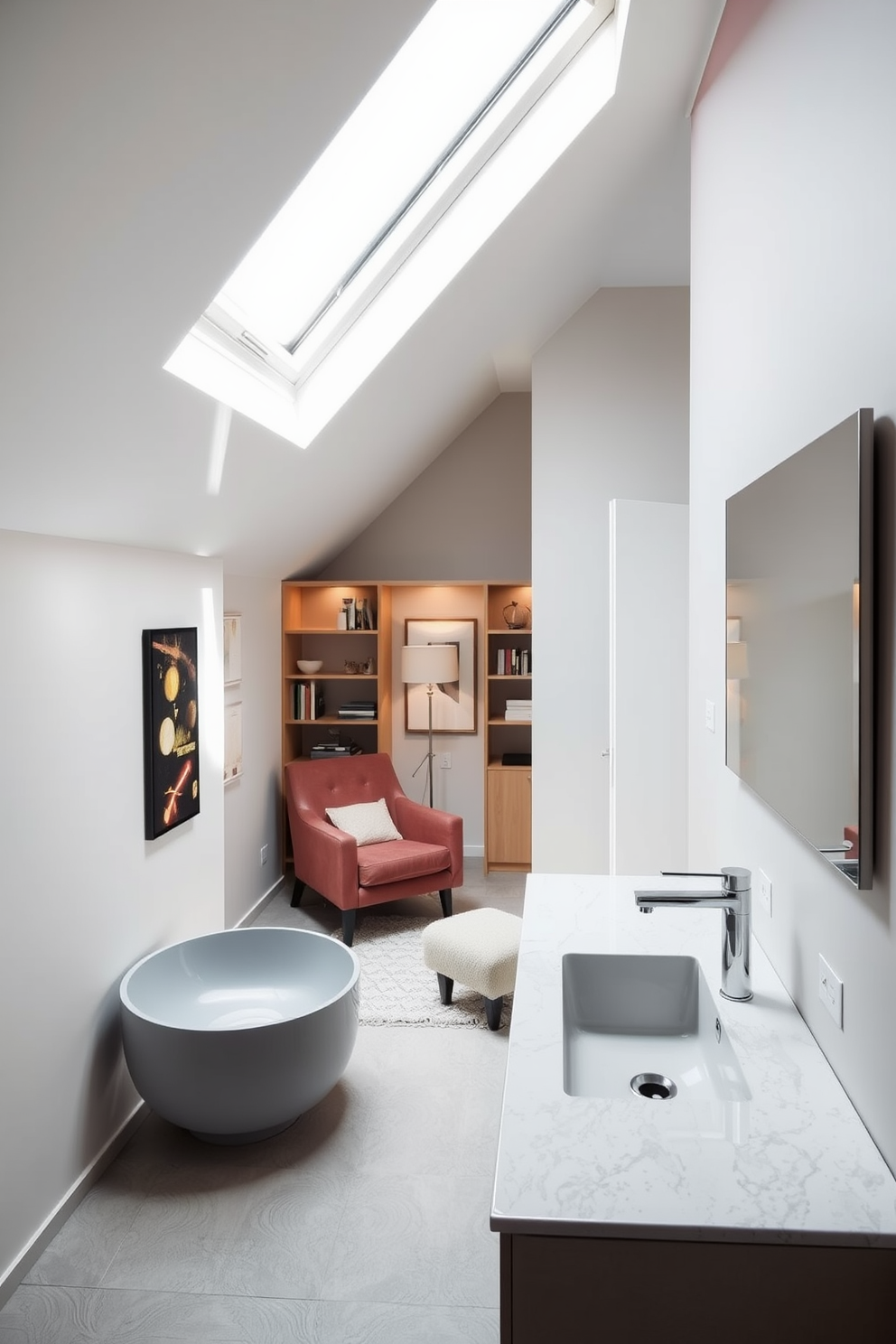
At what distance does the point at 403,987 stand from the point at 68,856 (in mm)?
1828

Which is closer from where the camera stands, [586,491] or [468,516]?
[586,491]

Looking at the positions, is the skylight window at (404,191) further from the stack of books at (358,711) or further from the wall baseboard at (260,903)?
the stack of books at (358,711)

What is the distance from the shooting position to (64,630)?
255 cm

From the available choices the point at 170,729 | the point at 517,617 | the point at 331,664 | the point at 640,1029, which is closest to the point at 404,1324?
the point at 640,1029

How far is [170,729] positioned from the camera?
128 inches

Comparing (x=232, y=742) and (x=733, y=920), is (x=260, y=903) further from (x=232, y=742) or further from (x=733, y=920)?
(x=733, y=920)

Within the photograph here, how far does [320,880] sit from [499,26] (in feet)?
11.6

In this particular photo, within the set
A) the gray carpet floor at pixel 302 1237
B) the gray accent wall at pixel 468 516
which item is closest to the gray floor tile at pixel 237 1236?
the gray carpet floor at pixel 302 1237

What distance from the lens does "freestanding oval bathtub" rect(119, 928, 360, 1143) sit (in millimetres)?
2570

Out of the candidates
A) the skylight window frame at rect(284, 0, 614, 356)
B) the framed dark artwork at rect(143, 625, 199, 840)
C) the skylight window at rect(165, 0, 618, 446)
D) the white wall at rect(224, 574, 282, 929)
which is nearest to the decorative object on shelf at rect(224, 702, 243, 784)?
the white wall at rect(224, 574, 282, 929)

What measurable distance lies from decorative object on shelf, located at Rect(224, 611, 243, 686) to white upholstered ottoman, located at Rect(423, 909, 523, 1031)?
1.50m

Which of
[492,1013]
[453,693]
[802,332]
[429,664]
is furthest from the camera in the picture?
[453,693]

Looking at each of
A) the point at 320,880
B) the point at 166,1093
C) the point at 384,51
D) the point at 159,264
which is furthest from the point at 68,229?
the point at 320,880

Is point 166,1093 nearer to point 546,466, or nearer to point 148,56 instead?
point 148,56
